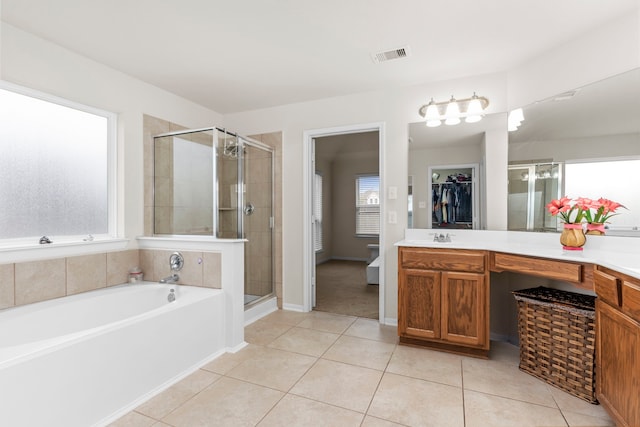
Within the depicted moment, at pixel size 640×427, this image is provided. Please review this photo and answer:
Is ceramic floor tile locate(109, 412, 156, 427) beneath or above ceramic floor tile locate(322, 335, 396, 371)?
above

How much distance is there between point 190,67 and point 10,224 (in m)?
1.76

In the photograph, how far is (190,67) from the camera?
2.62 metres

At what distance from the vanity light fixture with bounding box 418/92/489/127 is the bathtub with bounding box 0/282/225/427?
2.48m

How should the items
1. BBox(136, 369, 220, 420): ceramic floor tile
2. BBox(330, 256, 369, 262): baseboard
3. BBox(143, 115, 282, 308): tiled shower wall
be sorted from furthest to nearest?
BBox(330, 256, 369, 262): baseboard
BBox(143, 115, 282, 308): tiled shower wall
BBox(136, 369, 220, 420): ceramic floor tile

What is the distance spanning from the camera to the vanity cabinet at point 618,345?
1337mm

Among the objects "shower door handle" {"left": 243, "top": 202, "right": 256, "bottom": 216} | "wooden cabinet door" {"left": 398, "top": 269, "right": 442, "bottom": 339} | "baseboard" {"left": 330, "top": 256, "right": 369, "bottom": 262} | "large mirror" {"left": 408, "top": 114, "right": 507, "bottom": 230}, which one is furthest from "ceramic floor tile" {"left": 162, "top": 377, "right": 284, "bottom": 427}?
"baseboard" {"left": 330, "top": 256, "right": 369, "bottom": 262}

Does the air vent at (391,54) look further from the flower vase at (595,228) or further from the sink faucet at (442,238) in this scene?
the flower vase at (595,228)

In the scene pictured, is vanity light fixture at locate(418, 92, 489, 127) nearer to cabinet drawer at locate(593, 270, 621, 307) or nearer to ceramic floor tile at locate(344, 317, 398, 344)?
cabinet drawer at locate(593, 270, 621, 307)


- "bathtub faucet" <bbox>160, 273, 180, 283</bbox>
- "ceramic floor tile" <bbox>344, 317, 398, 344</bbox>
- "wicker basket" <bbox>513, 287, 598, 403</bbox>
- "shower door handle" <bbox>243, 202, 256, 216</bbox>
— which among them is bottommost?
"ceramic floor tile" <bbox>344, 317, 398, 344</bbox>

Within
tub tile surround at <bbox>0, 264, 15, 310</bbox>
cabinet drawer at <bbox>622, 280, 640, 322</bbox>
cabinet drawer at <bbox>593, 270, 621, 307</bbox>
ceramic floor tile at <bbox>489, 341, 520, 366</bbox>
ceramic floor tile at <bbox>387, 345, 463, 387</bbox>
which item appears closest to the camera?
cabinet drawer at <bbox>622, 280, 640, 322</bbox>

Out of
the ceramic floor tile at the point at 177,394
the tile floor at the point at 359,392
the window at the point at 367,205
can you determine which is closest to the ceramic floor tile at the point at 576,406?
the tile floor at the point at 359,392

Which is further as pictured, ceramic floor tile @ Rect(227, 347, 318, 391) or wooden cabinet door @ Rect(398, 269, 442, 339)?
wooden cabinet door @ Rect(398, 269, 442, 339)

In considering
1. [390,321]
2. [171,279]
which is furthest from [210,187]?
[390,321]

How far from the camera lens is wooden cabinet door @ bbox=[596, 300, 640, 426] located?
1337 millimetres
